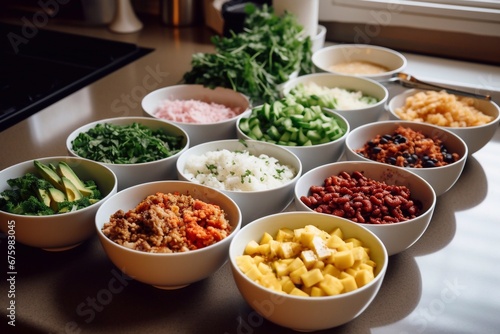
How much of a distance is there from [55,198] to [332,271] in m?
0.61

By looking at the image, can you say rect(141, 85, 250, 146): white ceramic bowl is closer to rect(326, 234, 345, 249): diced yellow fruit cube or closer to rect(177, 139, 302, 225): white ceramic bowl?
rect(177, 139, 302, 225): white ceramic bowl

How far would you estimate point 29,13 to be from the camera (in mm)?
2646

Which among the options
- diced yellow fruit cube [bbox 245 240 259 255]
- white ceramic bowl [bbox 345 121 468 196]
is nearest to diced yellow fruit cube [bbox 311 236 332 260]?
diced yellow fruit cube [bbox 245 240 259 255]

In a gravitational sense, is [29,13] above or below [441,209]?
above

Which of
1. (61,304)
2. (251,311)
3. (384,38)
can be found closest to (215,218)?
(251,311)

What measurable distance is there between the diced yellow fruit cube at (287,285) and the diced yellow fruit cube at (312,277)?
1.0 inches

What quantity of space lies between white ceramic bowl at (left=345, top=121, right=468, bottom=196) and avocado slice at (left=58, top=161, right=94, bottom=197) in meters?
0.66

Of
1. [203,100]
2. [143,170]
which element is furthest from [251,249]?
[203,100]

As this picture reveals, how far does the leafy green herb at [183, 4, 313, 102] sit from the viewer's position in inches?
68.4

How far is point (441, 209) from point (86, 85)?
128 centimetres

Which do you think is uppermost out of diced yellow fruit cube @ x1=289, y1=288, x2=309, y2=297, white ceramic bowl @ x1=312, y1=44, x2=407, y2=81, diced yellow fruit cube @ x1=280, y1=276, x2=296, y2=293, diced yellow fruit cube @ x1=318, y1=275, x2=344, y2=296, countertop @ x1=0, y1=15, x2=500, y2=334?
white ceramic bowl @ x1=312, y1=44, x2=407, y2=81

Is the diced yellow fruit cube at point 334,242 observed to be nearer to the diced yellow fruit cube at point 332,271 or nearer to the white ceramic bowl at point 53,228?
the diced yellow fruit cube at point 332,271

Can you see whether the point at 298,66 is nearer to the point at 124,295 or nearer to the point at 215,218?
the point at 215,218

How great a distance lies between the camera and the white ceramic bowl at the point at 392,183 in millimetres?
1111
